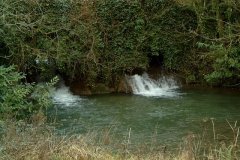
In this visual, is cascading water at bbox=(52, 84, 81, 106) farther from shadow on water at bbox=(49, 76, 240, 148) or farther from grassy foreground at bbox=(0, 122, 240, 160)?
grassy foreground at bbox=(0, 122, 240, 160)

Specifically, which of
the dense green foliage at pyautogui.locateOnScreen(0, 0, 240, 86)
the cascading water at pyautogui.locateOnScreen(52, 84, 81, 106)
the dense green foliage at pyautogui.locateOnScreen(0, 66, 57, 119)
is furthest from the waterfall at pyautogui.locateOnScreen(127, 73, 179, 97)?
the dense green foliage at pyautogui.locateOnScreen(0, 66, 57, 119)

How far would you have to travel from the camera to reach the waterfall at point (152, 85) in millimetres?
17898

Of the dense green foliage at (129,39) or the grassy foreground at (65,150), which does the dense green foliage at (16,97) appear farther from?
the dense green foliage at (129,39)

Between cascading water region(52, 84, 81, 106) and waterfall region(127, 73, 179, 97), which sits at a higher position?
waterfall region(127, 73, 179, 97)

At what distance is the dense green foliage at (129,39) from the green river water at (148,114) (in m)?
1.06

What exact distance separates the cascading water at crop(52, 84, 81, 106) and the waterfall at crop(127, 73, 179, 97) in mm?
2289

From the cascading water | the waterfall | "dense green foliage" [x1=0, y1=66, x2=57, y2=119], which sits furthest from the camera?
the waterfall

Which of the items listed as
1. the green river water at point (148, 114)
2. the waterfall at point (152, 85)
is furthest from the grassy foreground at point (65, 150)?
the waterfall at point (152, 85)

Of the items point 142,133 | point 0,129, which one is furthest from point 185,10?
point 0,129

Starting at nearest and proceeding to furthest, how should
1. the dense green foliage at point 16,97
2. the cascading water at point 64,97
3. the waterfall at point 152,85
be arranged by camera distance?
the dense green foliage at point 16,97
the cascading water at point 64,97
the waterfall at point 152,85

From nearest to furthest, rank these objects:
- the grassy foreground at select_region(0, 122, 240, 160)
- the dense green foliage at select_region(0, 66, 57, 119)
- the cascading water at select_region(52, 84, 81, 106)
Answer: the grassy foreground at select_region(0, 122, 240, 160) → the dense green foliage at select_region(0, 66, 57, 119) → the cascading water at select_region(52, 84, 81, 106)

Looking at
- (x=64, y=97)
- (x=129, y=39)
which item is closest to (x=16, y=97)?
(x=64, y=97)

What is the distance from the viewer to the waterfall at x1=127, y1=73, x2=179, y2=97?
1790 centimetres

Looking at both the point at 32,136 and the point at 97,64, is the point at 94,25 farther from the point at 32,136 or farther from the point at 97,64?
the point at 32,136
